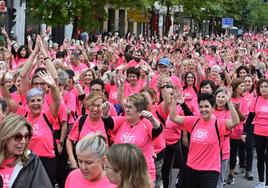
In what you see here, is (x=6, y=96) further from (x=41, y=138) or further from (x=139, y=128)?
(x=139, y=128)

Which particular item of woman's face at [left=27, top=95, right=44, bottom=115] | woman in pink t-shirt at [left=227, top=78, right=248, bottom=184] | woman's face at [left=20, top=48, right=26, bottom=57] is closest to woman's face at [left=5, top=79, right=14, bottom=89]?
woman's face at [left=27, top=95, right=44, bottom=115]

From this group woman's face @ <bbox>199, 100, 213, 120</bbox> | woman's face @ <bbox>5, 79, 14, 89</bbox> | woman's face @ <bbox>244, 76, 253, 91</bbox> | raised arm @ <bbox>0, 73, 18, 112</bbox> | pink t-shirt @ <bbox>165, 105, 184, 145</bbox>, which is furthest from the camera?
woman's face @ <bbox>244, 76, 253, 91</bbox>

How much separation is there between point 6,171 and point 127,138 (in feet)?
7.27

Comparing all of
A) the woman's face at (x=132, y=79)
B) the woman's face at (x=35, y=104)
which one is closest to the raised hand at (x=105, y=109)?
the woman's face at (x=35, y=104)

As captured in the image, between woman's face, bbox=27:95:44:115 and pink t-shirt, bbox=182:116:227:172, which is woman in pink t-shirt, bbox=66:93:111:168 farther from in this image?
pink t-shirt, bbox=182:116:227:172

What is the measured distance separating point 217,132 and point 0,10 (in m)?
20.1

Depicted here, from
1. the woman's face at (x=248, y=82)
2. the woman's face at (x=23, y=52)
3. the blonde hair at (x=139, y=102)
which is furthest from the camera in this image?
the woman's face at (x=23, y=52)

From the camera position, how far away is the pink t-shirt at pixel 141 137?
21.2ft

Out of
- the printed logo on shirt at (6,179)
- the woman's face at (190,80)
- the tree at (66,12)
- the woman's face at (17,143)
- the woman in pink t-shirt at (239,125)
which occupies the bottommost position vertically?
the woman in pink t-shirt at (239,125)

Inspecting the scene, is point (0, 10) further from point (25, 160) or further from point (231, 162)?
point (25, 160)

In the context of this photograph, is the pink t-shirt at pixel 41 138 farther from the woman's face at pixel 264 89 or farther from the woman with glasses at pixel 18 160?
the woman's face at pixel 264 89

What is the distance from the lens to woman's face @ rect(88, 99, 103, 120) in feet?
21.3

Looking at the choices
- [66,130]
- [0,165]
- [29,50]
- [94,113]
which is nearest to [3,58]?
[29,50]

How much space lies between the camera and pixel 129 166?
3.92m
